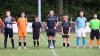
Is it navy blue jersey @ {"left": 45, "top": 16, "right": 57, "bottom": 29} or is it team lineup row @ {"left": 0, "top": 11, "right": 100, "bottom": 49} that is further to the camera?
navy blue jersey @ {"left": 45, "top": 16, "right": 57, "bottom": 29}

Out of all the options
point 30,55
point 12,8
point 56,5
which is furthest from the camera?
point 56,5

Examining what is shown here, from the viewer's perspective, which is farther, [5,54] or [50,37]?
[50,37]

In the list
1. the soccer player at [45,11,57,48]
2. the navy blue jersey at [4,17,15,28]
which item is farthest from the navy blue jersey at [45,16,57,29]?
the navy blue jersey at [4,17,15,28]

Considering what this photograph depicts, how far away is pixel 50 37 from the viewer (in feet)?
70.7

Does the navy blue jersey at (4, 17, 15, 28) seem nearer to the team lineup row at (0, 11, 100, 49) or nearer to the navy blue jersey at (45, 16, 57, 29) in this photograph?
the team lineup row at (0, 11, 100, 49)

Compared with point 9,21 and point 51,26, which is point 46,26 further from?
point 9,21

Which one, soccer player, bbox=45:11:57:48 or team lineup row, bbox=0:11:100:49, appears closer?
team lineup row, bbox=0:11:100:49

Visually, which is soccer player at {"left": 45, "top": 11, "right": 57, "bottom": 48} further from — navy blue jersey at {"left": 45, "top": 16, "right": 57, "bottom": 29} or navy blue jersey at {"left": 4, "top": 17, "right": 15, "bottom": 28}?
navy blue jersey at {"left": 4, "top": 17, "right": 15, "bottom": 28}

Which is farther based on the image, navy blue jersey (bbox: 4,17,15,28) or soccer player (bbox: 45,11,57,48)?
soccer player (bbox: 45,11,57,48)

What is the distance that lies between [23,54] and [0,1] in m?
32.4

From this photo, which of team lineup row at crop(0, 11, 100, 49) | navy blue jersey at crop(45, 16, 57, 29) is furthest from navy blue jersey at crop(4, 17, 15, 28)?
navy blue jersey at crop(45, 16, 57, 29)

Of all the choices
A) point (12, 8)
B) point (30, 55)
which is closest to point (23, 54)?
point (30, 55)

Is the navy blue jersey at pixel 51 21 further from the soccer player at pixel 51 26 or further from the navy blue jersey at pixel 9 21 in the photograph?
the navy blue jersey at pixel 9 21

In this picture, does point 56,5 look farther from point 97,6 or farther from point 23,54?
point 23,54
